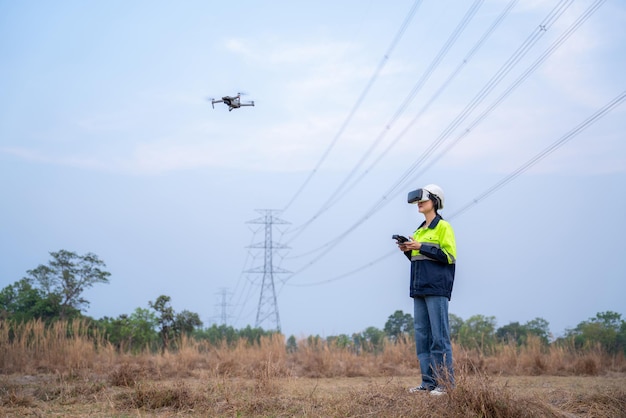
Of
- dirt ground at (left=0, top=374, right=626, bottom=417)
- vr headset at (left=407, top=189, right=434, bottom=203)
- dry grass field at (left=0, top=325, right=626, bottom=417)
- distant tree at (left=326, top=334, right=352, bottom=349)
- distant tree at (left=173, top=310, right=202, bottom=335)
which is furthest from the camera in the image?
distant tree at (left=173, top=310, right=202, bottom=335)

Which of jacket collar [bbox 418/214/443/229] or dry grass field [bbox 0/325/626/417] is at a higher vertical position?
jacket collar [bbox 418/214/443/229]

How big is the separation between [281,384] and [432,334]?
2429 mm

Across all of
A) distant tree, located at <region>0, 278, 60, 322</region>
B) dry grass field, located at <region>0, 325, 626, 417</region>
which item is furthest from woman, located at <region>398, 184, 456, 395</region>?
distant tree, located at <region>0, 278, 60, 322</region>

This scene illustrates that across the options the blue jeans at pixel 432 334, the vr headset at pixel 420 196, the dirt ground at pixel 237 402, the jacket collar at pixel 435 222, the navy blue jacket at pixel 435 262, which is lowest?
the dirt ground at pixel 237 402

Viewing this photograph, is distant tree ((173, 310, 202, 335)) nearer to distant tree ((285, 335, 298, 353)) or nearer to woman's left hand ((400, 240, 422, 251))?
distant tree ((285, 335, 298, 353))

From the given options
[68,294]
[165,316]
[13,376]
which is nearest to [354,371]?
[13,376]

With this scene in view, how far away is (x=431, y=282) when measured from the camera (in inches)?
280

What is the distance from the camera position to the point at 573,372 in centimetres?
1385

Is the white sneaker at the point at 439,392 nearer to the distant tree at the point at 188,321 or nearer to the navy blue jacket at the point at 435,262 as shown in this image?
the navy blue jacket at the point at 435,262

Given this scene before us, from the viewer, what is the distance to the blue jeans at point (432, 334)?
278 inches

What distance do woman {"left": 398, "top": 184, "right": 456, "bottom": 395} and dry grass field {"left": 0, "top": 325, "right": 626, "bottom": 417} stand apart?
0.38 meters

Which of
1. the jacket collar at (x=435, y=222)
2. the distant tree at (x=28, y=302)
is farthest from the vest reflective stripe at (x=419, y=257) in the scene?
the distant tree at (x=28, y=302)

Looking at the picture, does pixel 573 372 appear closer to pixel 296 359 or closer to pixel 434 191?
pixel 296 359

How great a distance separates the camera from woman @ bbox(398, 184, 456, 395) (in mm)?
7059
